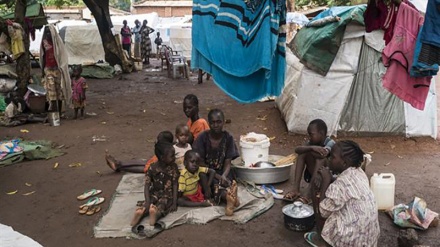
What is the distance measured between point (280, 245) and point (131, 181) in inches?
81.9

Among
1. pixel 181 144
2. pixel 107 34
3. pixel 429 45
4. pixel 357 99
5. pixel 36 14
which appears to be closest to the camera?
pixel 429 45

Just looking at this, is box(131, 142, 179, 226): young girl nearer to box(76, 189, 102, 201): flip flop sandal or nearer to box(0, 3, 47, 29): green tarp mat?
box(76, 189, 102, 201): flip flop sandal

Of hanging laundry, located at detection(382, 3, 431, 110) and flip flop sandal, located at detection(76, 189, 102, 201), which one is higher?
hanging laundry, located at detection(382, 3, 431, 110)

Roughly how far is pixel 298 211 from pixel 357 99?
3.66m

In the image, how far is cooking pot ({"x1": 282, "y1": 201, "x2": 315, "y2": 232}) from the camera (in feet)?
12.3

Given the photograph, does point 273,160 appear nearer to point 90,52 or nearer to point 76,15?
point 90,52

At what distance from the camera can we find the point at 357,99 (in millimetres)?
6961

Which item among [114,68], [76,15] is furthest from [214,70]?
[76,15]

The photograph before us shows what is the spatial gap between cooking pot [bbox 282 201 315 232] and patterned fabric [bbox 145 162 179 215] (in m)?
1.08

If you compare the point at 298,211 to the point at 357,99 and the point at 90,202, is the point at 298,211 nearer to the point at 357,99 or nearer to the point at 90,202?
the point at 90,202

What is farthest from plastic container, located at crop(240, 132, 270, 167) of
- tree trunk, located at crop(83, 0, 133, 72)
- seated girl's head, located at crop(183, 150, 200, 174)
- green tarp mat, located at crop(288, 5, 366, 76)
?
tree trunk, located at crop(83, 0, 133, 72)

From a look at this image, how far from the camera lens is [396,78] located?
4.00m

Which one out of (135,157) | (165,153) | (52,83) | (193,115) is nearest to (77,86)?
(52,83)

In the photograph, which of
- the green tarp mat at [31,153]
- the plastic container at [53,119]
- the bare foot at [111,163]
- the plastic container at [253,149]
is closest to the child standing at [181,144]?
the plastic container at [253,149]
